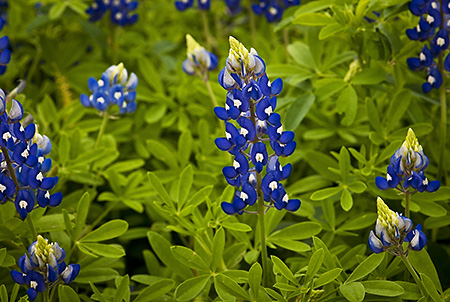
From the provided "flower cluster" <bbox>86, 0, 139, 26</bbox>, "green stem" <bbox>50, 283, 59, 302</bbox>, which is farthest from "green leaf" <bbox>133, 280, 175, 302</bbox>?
"flower cluster" <bbox>86, 0, 139, 26</bbox>

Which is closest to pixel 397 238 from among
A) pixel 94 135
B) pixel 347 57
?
pixel 347 57

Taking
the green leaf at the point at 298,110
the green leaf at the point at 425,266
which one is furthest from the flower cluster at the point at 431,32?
the green leaf at the point at 425,266

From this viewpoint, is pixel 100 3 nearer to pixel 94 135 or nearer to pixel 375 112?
pixel 94 135

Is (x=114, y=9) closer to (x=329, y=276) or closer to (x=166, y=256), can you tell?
(x=166, y=256)

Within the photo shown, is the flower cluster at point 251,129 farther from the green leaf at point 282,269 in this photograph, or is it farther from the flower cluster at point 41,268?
the flower cluster at point 41,268

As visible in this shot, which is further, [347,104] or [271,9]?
[271,9]

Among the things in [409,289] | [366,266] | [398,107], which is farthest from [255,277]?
[398,107]
